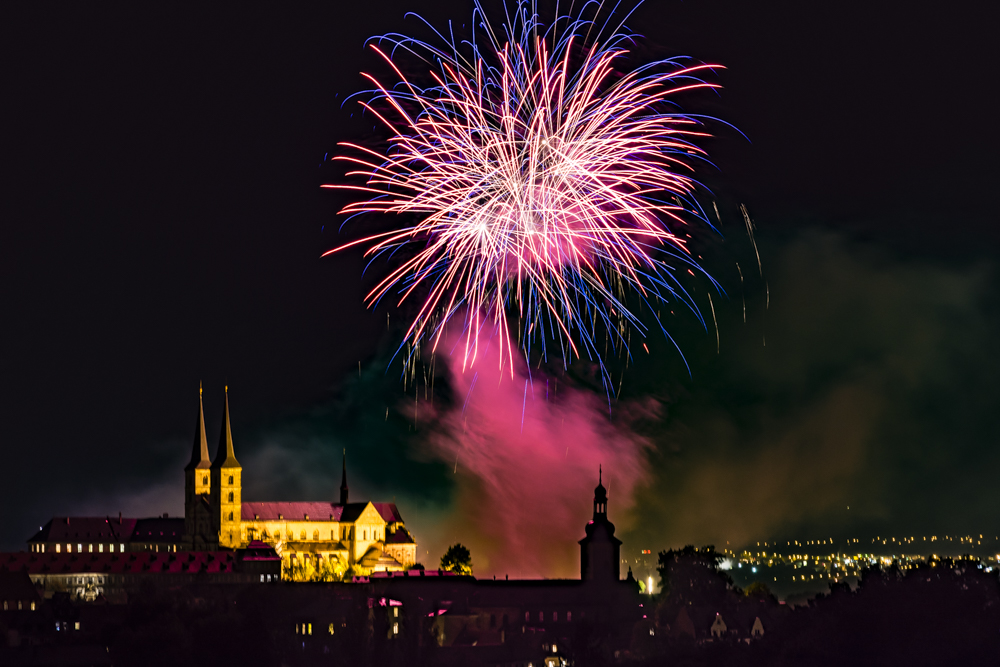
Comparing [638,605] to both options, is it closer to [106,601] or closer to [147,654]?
[147,654]

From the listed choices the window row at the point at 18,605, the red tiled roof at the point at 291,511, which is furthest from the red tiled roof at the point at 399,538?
the window row at the point at 18,605

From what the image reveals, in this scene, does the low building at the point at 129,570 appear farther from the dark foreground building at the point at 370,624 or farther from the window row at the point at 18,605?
the dark foreground building at the point at 370,624

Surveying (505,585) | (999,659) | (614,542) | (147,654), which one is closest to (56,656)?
(147,654)

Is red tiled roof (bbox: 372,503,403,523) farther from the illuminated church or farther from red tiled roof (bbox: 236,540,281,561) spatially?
red tiled roof (bbox: 236,540,281,561)

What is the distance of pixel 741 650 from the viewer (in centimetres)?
8912

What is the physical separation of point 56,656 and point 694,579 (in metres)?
46.5

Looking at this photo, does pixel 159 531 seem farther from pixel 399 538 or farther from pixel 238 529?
pixel 399 538

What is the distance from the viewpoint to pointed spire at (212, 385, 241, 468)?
479 ft

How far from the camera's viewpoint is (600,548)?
9388 cm

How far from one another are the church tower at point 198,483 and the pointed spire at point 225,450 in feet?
4.55

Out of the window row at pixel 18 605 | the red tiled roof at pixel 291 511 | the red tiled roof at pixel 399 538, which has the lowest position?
the window row at pixel 18 605

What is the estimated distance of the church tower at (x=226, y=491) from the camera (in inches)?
5709

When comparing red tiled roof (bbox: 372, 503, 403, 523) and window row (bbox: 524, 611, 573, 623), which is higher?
red tiled roof (bbox: 372, 503, 403, 523)

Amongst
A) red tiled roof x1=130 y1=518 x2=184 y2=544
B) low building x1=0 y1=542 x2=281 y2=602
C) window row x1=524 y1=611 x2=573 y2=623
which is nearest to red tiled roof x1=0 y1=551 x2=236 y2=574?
low building x1=0 y1=542 x2=281 y2=602
